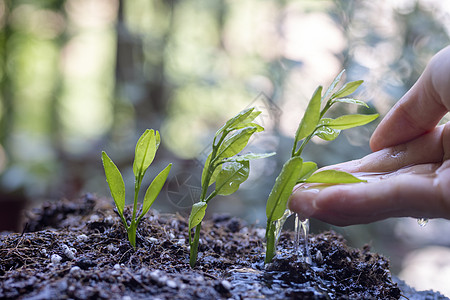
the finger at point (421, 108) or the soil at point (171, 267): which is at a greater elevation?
the finger at point (421, 108)

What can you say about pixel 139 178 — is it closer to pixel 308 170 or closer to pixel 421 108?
pixel 308 170

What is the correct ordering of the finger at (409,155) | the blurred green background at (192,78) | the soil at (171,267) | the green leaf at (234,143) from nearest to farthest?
the soil at (171,267) → the green leaf at (234,143) → the finger at (409,155) → the blurred green background at (192,78)

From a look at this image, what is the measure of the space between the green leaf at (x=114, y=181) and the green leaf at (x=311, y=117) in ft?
1.26

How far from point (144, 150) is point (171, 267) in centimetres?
25

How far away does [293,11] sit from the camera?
1710 millimetres

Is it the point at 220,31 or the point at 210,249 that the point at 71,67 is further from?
the point at 210,249

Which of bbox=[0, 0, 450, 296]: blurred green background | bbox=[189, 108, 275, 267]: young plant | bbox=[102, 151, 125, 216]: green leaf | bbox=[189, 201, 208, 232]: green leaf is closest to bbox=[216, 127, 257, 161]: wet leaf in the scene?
bbox=[189, 108, 275, 267]: young plant

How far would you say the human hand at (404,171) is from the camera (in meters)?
0.65

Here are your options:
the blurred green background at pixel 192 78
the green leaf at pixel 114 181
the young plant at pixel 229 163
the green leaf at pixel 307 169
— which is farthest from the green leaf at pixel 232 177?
the blurred green background at pixel 192 78

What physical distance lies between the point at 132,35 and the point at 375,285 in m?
1.92

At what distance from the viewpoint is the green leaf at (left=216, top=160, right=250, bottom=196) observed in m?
0.74

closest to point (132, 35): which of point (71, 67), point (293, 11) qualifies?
point (293, 11)

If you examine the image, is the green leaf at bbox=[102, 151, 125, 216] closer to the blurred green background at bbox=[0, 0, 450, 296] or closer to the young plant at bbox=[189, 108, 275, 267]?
the young plant at bbox=[189, 108, 275, 267]

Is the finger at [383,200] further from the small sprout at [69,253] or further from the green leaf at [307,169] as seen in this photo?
the small sprout at [69,253]
